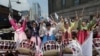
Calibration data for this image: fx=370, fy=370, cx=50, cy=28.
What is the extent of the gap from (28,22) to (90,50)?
241 centimetres

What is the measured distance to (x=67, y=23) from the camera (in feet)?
30.1

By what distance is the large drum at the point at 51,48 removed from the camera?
7.94 metres

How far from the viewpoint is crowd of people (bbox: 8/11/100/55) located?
27.8 ft

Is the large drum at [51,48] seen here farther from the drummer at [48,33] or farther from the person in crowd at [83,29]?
the person in crowd at [83,29]

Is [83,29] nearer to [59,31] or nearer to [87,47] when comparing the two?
[87,47]

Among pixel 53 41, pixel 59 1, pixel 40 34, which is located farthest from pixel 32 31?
pixel 59 1

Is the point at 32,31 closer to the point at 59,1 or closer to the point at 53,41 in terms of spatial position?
the point at 53,41

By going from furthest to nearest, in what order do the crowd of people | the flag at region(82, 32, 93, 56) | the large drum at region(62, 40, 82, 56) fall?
the crowd of people → the flag at region(82, 32, 93, 56) → the large drum at region(62, 40, 82, 56)

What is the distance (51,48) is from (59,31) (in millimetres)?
1555

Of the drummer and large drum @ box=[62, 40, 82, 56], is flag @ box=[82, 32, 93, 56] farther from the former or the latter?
the drummer

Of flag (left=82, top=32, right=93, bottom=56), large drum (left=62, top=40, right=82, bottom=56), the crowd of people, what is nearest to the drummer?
the crowd of people

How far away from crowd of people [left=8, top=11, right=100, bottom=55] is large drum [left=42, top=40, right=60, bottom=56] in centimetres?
24

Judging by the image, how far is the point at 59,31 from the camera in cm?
946

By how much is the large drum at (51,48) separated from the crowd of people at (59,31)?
0.24m
